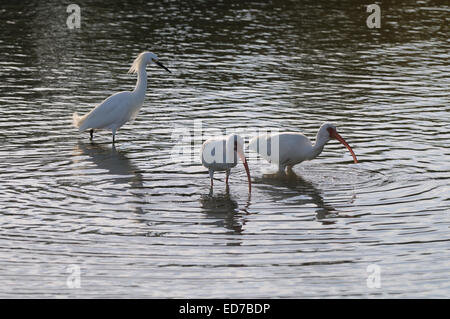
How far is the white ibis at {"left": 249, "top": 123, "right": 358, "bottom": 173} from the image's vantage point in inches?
529

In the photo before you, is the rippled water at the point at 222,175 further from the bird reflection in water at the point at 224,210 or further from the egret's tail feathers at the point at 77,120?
the egret's tail feathers at the point at 77,120

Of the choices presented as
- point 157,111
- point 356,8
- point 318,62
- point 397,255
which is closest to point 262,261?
point 397,255

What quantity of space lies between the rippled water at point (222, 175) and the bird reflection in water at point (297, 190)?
0.04m

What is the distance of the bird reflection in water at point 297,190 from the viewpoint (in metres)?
11.8

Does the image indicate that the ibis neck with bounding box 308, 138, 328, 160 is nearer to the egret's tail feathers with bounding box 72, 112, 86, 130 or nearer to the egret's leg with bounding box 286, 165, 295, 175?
the egret's leg with bounding box 286, 165, 295, 175

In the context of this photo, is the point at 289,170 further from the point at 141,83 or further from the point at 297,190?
the point at 141,83

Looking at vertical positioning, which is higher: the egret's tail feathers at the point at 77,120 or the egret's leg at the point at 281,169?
the egret's tail feathers at the point at 77,120

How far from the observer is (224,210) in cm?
1196

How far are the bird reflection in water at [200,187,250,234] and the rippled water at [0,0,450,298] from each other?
0.09ft

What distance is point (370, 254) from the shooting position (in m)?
10.2

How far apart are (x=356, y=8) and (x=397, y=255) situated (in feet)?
64.9

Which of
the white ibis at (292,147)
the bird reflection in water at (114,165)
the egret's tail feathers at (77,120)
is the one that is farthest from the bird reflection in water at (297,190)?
the egret's tail feathers at (77,120)

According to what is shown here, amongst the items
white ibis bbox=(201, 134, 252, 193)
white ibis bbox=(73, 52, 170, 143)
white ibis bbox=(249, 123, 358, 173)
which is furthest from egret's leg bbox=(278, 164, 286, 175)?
white ibis bbox=(73, 52, 170, 143)

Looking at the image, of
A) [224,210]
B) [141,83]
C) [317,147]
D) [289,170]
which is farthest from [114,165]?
[317,147]
